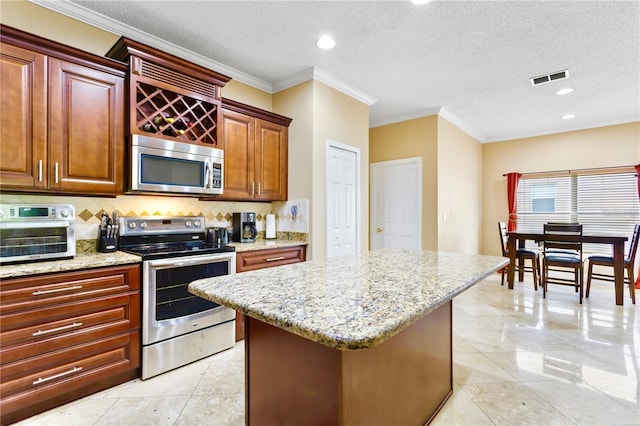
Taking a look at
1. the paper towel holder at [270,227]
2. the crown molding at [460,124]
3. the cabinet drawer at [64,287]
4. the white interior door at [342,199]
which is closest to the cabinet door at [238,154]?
the paper towel holder at [270,227]

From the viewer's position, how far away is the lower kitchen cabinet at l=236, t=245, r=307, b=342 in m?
2.75

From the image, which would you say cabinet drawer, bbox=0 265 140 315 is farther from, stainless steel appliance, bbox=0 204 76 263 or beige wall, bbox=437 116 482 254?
beige wall, bbox=437 116 482 254

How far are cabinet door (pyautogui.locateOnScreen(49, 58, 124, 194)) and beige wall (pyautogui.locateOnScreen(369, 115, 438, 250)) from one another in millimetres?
3853

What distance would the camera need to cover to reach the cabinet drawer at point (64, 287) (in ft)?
5.41

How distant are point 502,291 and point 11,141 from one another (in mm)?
5467

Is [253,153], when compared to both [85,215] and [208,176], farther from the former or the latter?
[85,215]

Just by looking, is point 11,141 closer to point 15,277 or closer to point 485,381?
point 15,277

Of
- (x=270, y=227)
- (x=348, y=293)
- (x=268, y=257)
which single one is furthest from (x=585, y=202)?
(x=348, y=293)

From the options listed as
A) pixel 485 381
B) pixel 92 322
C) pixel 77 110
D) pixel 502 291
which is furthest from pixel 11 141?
pixel 502 291

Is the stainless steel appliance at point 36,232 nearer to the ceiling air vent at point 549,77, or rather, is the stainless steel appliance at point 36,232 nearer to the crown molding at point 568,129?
the ceiling air vent at point 549,77

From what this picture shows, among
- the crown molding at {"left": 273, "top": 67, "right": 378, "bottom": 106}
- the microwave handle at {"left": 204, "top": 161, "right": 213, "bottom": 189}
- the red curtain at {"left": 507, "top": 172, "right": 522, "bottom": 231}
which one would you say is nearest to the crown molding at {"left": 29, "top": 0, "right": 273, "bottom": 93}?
the crown molding at {"left": 273, "top": 67, "right": 378, "bottom": 106}

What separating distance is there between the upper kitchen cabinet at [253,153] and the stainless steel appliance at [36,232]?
1.24m

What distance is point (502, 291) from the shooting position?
173 inches

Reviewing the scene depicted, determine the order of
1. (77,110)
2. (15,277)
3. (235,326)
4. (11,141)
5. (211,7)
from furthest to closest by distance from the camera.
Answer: (235,326)
(211,7)
(77,110)
(11,141)
(15,277)
